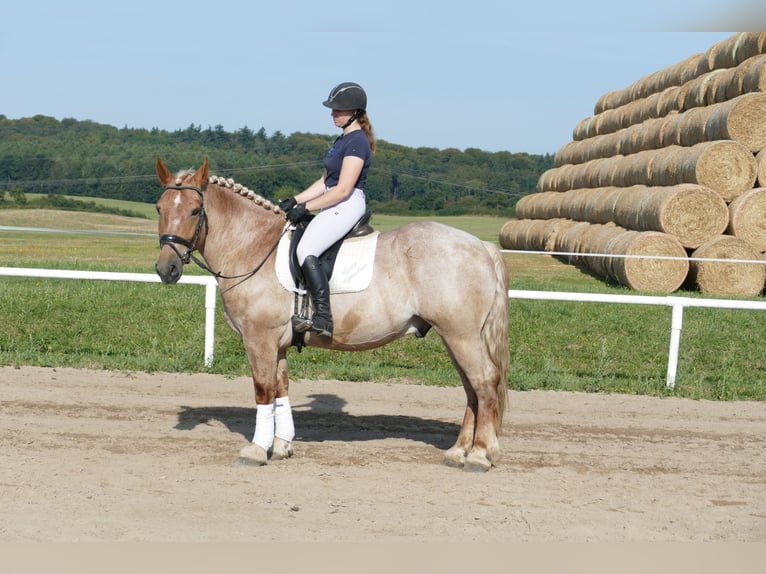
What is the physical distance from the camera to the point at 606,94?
28047mm

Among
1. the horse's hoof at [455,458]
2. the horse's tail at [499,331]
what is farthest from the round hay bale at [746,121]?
the horse's hoof at [455,458]

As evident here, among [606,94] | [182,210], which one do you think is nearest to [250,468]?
[182,210]

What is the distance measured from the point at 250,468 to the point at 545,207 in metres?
21.6

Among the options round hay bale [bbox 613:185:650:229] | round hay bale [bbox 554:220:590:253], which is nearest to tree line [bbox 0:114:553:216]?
round hay bale [bbox 554:220:590:253]

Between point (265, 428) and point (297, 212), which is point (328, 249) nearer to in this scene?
point (297, 212)

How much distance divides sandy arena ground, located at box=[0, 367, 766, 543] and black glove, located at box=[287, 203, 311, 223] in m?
1.70

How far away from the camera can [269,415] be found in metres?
6.41

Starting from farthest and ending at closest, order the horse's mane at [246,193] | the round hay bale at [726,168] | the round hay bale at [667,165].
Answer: the round hay bale at [667,165] → the round hay bale at [726,168] → the horse's mane at [246,193]

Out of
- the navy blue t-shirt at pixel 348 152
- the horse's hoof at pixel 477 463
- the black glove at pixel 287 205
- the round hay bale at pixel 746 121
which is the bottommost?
the horse's hoof at pixel 477 463

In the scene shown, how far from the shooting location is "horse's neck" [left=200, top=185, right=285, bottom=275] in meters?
6.46

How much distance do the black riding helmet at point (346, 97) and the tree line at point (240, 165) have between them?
27853 millimetres

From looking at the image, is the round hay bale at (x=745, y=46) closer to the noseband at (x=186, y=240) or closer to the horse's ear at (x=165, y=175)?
the noseband at (x=186, y=240)

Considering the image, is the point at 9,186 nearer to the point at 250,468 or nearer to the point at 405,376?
the point at 405,376

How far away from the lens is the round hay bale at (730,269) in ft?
49.6
